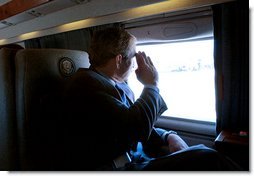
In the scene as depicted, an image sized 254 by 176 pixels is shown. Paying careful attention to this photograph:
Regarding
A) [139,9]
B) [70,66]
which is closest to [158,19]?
[139,9]

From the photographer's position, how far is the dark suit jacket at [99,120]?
81 cm

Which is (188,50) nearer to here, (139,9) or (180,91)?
(180,91)

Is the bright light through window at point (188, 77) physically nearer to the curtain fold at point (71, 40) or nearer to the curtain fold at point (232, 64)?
the curtain fold at point (232, 64)

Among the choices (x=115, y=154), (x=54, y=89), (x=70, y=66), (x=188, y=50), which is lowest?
(x=115, y=154)

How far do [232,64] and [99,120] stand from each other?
3.37 ft

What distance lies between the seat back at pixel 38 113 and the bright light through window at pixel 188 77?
98cm

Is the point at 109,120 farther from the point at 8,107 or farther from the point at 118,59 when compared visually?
the point at 8,107

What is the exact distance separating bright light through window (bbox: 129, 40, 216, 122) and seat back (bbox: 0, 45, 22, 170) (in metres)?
1.07

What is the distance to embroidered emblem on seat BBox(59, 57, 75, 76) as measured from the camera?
103 centimetres

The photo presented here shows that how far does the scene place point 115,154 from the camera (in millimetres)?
866

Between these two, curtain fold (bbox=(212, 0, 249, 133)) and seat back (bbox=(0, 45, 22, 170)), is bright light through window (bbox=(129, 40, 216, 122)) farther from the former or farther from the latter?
seat back (bbox=(0, 45, 22, 170))

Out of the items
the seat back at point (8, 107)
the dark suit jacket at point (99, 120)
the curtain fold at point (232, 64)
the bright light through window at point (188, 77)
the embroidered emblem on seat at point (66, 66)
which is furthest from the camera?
the bright light through window at point (188, 77)

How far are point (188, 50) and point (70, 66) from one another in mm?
1090

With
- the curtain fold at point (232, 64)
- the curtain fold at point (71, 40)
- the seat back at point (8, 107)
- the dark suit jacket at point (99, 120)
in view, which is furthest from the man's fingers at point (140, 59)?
the curtain fold at point (71, 40)
